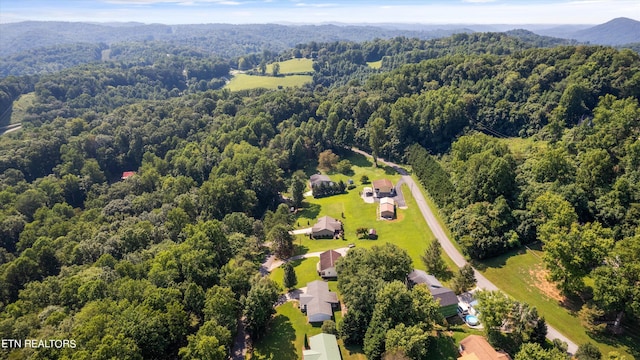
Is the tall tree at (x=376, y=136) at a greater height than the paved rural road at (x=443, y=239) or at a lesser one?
greater

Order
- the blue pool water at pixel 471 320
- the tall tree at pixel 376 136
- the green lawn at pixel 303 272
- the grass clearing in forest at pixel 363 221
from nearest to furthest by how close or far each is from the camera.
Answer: the blue pool water at pixel 471 320
the green lawn at pixel 303 272
the grass clearing in forest at pixel 363 221
the tall tree at pixel 376 136

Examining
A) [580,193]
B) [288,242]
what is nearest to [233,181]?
[288,242]

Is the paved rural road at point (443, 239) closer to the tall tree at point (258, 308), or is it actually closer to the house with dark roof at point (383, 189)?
the house with dark roof at point (383, 189)

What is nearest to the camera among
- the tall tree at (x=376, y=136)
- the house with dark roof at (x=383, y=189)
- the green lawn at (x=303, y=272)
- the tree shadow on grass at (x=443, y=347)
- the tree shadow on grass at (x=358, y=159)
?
the tree shadow on grass at (x=443, y=347)

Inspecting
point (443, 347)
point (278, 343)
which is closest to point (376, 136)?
point (443, 347)

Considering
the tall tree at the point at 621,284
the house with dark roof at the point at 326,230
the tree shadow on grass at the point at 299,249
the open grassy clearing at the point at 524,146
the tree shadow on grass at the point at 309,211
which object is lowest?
the tree shadow on grass at the point at 299,249

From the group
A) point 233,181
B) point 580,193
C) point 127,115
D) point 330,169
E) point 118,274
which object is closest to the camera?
point 118,274

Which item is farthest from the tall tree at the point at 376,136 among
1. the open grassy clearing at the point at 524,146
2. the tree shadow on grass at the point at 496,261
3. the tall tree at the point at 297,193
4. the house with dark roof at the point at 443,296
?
the house with dark roof at the point at 443,296

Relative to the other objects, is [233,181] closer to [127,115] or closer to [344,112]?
[344,112]
